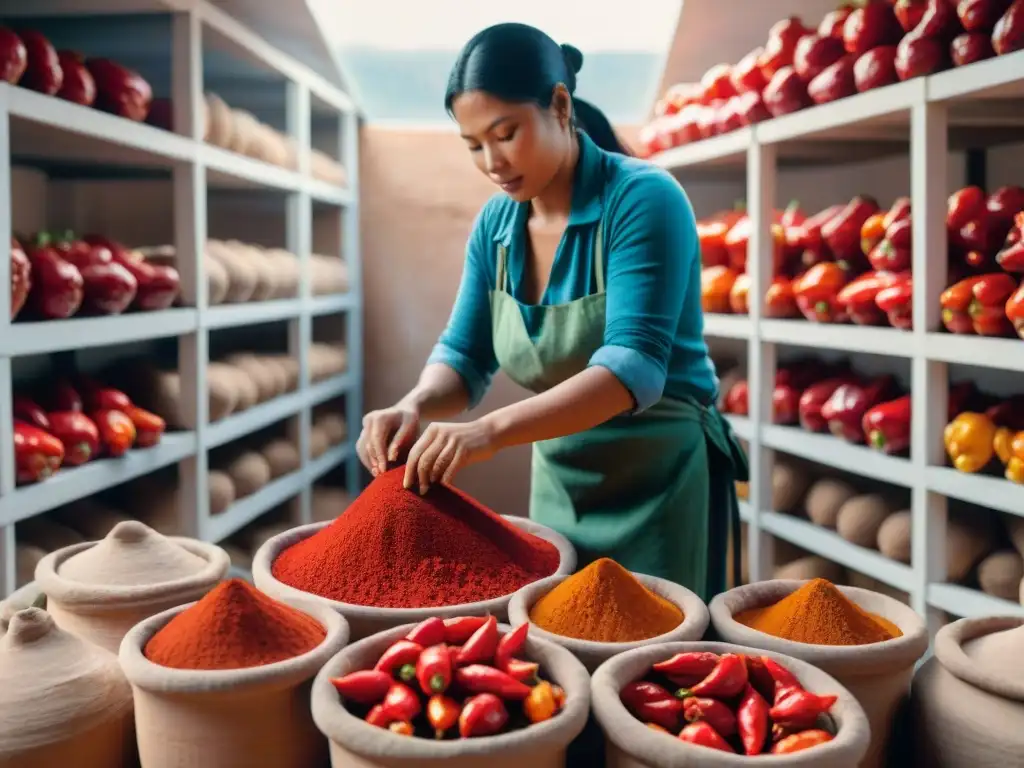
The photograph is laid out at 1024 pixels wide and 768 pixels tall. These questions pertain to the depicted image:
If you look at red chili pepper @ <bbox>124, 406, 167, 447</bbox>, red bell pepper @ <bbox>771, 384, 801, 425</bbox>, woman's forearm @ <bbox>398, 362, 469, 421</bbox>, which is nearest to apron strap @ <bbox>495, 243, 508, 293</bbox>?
woman's forearm @ <bbox>398, 362, 469, 421</bbox>

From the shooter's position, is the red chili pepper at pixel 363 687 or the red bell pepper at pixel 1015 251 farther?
the red bell pepper at pixel 1015 251

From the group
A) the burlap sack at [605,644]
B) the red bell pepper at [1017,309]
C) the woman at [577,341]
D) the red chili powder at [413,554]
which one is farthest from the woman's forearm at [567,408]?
the red bell pepper at [1017,309]

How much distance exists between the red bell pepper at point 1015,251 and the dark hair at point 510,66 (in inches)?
41.2

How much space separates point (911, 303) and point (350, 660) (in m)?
1.74

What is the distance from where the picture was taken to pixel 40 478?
189cm

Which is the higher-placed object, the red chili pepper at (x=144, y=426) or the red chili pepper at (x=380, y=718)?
the red chili pepper at (x=144, y=426)

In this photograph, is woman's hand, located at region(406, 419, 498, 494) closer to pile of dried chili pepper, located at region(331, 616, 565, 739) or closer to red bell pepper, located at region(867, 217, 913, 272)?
pile of dried chili pepper, located at region(331, 616, 565, 739)

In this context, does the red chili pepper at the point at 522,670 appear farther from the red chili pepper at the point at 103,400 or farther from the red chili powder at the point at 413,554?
the red chili pepper at the point at 103,400

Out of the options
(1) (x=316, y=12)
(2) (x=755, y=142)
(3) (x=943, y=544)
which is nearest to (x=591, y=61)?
(1) (x=316, y=12)

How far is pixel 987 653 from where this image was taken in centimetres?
75

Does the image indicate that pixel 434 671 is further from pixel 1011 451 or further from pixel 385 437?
pixel 1011 451

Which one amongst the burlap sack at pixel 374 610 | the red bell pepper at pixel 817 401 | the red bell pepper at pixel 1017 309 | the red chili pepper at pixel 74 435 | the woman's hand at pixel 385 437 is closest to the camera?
the burlap sack at pixel 374 610

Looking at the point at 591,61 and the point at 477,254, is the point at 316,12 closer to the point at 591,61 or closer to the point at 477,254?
the point at 591,61

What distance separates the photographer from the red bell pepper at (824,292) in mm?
2443
